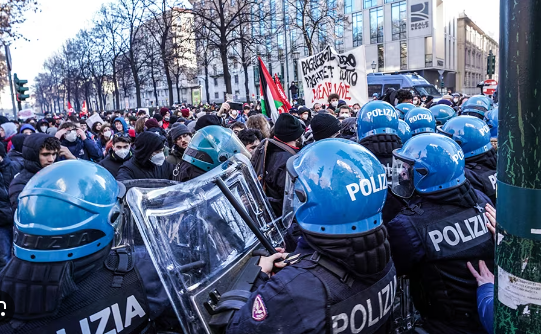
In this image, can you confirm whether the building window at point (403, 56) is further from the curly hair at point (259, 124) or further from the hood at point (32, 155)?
the hood at point (32, 155)

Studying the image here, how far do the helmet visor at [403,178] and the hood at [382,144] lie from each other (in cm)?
127

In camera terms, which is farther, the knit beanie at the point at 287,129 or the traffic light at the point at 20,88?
the traffic light at the point at 20,88

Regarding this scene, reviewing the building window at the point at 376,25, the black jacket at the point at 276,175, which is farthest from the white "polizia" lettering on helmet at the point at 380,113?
the building window at the point at 376,25

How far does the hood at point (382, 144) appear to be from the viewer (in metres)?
4.31

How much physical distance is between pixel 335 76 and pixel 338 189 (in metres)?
9.69

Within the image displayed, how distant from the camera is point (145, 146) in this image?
4609 mm

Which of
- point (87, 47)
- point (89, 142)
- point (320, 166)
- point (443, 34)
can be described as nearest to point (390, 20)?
point (443, 34)

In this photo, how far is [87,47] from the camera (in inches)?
1828

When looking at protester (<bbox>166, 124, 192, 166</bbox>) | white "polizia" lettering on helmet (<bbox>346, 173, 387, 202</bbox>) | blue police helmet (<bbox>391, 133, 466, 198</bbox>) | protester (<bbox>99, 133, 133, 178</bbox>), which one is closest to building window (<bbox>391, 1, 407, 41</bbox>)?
protester (<bbox>166, 124, 192, 166</bbox>)

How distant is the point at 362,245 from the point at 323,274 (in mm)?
200

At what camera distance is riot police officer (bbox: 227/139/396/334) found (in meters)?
1.57

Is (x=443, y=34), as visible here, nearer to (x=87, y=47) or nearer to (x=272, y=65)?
(x=272, y=65)

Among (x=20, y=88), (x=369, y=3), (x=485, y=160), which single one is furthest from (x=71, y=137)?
(x=369, y=3)

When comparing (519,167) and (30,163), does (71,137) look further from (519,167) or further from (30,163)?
(519,167)
